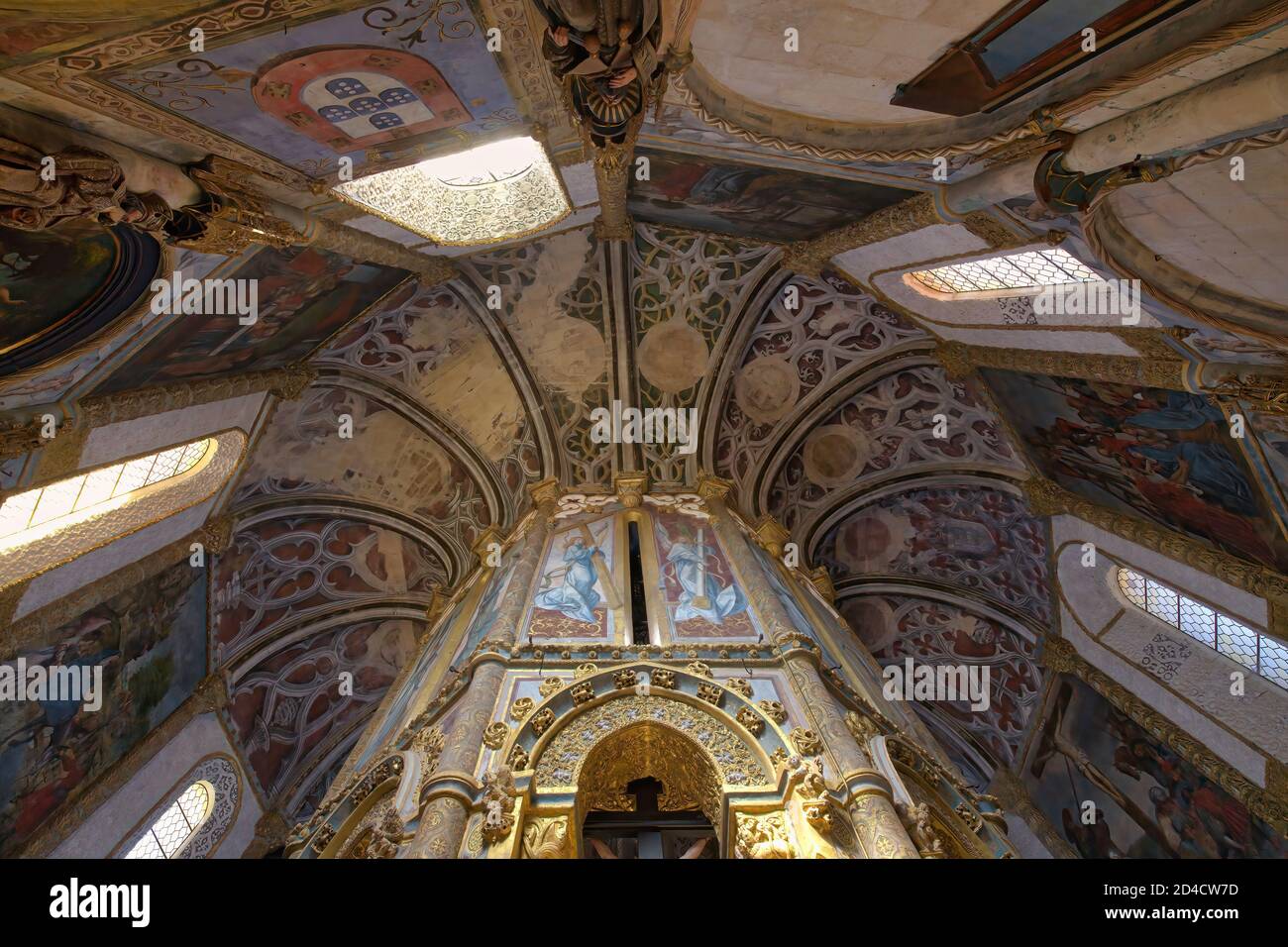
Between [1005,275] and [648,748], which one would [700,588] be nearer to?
[648,748]

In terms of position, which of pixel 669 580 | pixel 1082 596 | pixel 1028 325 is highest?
pixel 1028 325

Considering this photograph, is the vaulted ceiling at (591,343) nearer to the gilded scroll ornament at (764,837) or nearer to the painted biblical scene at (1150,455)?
the painted biblical scene at (1150,455)

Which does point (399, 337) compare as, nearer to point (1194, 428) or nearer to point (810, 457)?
point (810, 457)

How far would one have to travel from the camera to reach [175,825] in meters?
12.5

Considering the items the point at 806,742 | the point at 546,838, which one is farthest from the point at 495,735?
the point at 806,742

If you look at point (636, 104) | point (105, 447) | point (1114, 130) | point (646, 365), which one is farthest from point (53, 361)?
point (646, 365)

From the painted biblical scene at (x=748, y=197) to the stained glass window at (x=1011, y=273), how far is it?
5.85 feet

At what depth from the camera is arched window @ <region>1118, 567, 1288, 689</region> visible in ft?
32.0

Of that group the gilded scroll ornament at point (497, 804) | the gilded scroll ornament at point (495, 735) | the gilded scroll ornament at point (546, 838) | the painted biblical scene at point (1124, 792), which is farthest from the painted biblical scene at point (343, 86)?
the painted biblical scene at point (1124, 792)

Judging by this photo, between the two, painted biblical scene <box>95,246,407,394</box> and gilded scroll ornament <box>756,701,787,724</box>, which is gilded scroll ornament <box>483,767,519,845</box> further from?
painted biblical scene <box>95,246,407,394</box>

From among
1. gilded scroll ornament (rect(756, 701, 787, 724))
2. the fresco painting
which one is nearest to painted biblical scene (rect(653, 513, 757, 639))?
gilded scroll ornament (rect(756, 701, 787, 724))

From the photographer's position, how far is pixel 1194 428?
867 cm

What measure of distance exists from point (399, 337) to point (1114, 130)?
11028 millimetres

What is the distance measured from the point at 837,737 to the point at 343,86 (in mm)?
7145
